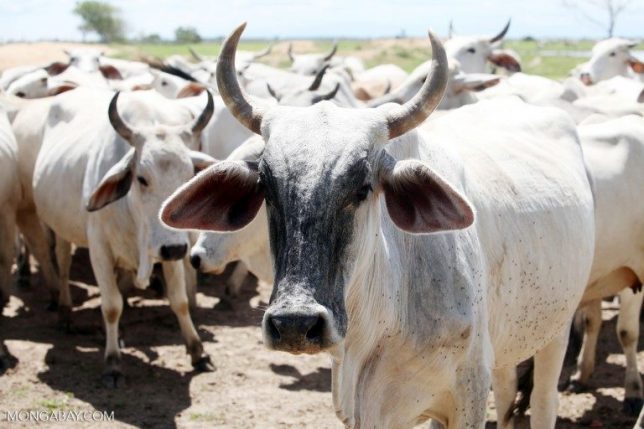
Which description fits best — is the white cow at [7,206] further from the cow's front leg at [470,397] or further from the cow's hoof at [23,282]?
the cow's front leg at [470,397]

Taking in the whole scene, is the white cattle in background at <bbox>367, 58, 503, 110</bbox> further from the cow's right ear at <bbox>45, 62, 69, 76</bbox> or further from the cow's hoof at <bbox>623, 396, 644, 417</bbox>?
the cow's right ear at <bbox>45, 62, 69, 76</bbox>

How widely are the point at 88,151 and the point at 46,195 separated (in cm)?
54

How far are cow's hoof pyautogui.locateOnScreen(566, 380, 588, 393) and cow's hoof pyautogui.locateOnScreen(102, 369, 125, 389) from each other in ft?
9.82

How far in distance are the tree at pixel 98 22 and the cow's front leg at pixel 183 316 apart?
62757 millimetres

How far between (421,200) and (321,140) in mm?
384

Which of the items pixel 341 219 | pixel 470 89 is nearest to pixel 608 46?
pixel 470 89

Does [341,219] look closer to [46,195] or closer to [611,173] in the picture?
[611,173]

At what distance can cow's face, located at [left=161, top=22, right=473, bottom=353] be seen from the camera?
2.64m

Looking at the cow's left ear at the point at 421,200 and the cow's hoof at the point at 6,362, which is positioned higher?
the cow's left ear at the point at 421,200

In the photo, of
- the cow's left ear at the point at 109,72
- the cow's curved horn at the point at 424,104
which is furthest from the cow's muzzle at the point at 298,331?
the cow's left ear at the point at 109,72

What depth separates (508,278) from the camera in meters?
3.78

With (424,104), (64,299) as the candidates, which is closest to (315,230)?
(424,104)

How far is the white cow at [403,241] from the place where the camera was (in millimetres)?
2717

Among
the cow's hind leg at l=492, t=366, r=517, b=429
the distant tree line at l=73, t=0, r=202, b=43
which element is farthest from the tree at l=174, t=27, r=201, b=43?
the cow's hind leg at l=492, t=366, r=517, b=429
